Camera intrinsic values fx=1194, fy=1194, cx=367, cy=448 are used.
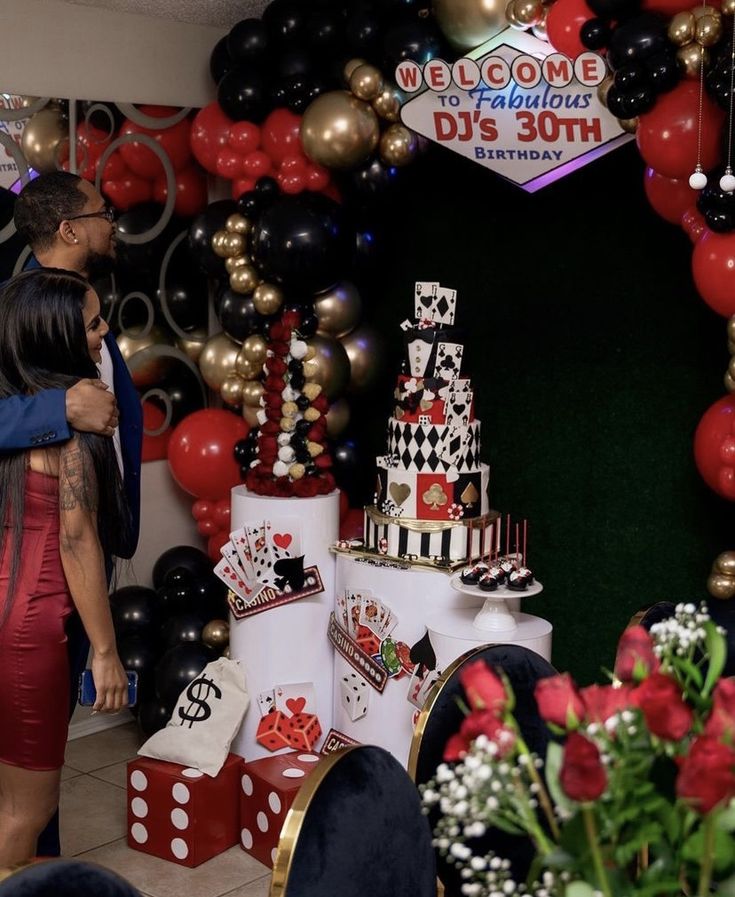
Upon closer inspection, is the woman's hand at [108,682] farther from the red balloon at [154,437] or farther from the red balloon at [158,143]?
the red balloon at [158,143]

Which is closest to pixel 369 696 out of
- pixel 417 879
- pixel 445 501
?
pixel 445 501

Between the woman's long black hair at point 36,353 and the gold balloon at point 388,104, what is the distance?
1.68 meters

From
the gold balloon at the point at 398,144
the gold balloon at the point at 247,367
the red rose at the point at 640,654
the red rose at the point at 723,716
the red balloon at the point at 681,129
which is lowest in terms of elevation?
the red rose at the point at 723,716

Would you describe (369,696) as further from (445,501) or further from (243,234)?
(243,234)

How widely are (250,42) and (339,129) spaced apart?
529 millimetres

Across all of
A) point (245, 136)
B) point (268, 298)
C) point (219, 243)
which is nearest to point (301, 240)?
point (268, 298)

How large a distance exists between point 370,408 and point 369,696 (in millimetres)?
1344

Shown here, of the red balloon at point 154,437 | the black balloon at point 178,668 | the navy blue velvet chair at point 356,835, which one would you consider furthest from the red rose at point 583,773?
the red balloon at point 154,437

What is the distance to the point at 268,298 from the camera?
4164 millimetres

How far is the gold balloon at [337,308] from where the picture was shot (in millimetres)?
4223

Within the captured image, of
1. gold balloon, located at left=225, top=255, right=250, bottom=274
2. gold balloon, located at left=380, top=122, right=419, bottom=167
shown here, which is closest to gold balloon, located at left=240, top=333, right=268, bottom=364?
gold balloon, located at left=225, top=255, right=250, bottom=274

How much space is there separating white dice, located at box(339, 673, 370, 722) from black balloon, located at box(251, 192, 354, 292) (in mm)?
1337

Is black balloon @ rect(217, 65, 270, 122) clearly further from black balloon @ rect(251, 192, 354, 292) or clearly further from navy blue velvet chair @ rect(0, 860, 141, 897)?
navy blue velvet chair @ rect(0, 860, 141, 897)

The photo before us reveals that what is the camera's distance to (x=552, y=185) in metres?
4.06
